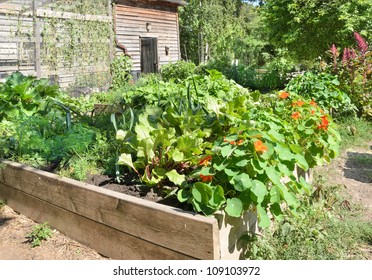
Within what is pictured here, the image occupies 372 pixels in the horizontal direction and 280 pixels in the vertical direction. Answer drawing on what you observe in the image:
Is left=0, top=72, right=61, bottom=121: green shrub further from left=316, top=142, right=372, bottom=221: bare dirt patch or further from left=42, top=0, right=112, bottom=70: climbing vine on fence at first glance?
left=42, top=0, right=112, bottom=70: climbing vine on fence

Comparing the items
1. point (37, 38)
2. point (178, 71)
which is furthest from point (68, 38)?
point (178, 71)

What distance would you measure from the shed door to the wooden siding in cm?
24

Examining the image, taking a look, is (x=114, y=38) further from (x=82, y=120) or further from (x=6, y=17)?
(x=82, y=120)

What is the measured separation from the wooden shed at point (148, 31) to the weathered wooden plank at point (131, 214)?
10.7m

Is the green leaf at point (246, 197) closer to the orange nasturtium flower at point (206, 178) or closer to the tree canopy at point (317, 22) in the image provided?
the orange nasturtium flower at point (206, 178)

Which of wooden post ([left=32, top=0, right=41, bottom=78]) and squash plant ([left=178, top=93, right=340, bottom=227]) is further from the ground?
wooden post ([left=32, top=0, right=41, bottom=78])

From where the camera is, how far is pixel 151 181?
2.45m

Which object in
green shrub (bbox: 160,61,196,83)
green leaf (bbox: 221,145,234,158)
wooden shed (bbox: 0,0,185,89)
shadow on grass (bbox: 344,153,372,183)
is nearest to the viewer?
green leaf (bbox: 221,145,234,158)

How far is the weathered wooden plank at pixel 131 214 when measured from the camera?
1.95m

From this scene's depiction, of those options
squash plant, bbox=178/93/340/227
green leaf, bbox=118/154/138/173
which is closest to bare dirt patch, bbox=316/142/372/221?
squash plant, bbox=178/93/340/227

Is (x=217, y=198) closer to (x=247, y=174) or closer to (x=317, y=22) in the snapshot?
(x=247, y=174)

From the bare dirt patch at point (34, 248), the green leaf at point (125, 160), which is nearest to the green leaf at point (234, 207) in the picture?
the green leaf at point (125, 160)

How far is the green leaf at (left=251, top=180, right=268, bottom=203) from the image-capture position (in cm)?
195

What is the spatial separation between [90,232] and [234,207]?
117 cm
